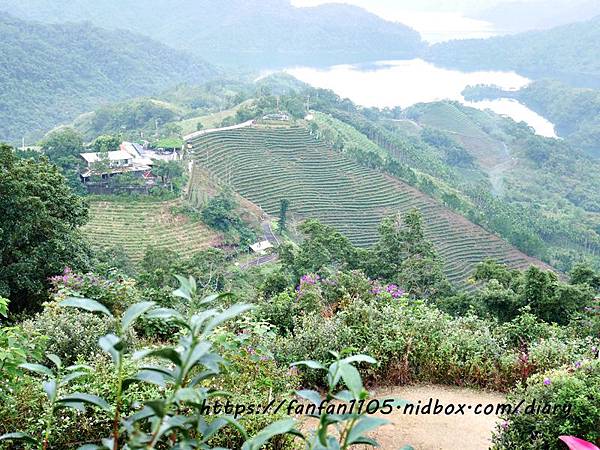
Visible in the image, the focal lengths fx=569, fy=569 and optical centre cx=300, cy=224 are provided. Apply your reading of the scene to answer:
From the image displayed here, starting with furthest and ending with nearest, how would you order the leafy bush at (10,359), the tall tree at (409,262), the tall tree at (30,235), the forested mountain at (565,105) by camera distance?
the forested mountain at (565,105) < the tall tree at (409,262) < the tall tree at (30,235) < the leafy bush at (10,359)

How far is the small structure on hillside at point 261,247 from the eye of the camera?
81.1 feet

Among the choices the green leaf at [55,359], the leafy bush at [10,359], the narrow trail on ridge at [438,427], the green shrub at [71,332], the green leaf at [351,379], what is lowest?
the narrow trail on ridge at [438,427]

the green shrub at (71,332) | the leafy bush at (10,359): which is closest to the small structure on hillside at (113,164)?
the green shrub at (71,332)

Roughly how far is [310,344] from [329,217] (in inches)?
1084

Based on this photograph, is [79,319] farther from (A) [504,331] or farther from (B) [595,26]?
(B) [595,26]

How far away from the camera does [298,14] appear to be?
5679 inches

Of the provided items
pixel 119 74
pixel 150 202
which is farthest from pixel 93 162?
pixel 119 74

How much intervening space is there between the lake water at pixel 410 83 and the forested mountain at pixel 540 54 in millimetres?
4120

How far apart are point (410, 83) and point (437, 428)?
312 ft

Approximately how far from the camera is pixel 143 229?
79.2 ft

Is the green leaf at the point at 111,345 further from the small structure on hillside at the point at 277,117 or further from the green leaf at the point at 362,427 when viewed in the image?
the small structure on hillside at the point at 277,117

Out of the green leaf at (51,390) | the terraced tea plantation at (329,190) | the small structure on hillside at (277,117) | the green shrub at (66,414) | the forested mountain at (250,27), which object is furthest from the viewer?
the forested mountain at (250,27)

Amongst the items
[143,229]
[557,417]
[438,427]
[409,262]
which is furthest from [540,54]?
[557,417]

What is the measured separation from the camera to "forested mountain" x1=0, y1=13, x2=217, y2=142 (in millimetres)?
59312
